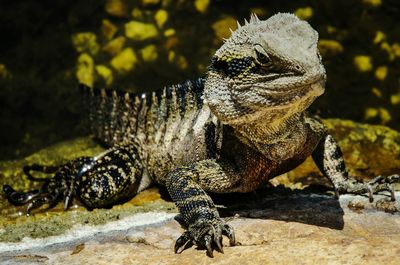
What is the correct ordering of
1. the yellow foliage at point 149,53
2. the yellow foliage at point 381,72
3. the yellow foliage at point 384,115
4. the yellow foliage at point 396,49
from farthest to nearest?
the yellow foliage at point 149,53 < the yellow foliage at point 396,49 < the yellow foliage at point 381,72 < the yellow foliage at point 384,115

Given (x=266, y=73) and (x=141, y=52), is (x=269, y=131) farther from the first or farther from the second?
(x=141, y=52)

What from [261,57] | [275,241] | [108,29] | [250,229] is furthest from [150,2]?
[275,241]

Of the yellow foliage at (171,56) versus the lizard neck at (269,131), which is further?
the yellow foliage at (171,56)

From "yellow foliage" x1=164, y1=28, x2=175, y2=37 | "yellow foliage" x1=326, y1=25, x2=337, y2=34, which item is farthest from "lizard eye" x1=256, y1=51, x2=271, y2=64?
"yellow foliage" x1=164, y1=28, x2=175, y2=37

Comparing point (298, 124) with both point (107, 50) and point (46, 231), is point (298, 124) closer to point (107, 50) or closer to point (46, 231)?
point (46, 231)

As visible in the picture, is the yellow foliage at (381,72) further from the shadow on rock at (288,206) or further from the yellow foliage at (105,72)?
the yellow foliage at (105,72)

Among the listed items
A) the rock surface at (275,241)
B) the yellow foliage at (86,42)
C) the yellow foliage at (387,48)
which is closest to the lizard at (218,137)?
the rock surface at (275,241)

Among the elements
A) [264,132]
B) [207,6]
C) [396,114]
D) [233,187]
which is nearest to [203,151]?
[233,187]

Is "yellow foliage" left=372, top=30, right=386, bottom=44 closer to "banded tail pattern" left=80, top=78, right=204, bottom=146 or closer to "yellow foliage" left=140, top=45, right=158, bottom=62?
"yellow foliage" left=140, top=45, right=158, bottom=62
